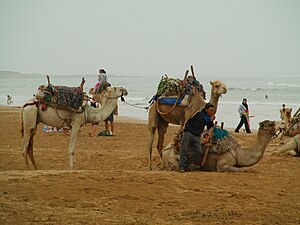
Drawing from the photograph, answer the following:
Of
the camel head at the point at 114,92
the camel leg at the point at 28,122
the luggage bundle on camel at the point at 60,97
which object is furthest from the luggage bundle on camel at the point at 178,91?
the camel leg at the point at 28,122

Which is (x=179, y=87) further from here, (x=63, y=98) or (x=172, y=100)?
(x=63, y=98)

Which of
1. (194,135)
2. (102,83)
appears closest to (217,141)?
(194,135)

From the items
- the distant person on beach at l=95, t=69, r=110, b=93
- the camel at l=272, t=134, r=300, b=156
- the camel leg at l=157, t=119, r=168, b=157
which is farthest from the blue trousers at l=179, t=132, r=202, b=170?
the distant person on beach at l=95, t=69, r=110, b=93

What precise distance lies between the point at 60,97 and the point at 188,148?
3.29m

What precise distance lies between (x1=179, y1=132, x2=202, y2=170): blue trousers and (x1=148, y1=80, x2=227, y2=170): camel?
1.69 m

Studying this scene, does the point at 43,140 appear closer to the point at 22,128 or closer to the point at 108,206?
the point at 22,128

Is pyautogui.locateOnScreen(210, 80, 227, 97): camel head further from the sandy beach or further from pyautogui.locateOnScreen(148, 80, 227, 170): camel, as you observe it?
the sandy beach

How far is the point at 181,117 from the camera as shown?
41.2 feet

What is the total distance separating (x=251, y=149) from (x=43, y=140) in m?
9.78

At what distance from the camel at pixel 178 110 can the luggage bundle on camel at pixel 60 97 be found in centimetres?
200

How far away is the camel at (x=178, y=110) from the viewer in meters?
12.0

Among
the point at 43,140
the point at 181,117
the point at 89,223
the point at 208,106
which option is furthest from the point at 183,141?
the point at 43,140

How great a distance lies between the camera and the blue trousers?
10.5m

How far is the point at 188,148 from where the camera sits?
34.6 feet
